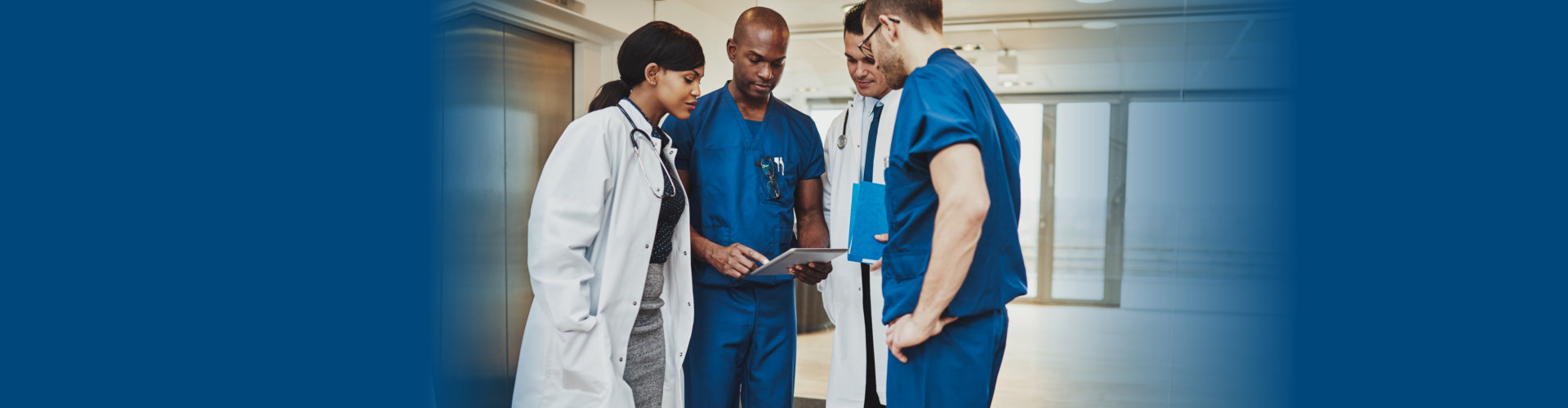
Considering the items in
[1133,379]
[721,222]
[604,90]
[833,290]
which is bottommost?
[1133,379]

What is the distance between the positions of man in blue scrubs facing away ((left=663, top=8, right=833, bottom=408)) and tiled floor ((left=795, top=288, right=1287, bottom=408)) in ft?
4.90

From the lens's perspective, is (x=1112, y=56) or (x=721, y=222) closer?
(x=721, y=222)

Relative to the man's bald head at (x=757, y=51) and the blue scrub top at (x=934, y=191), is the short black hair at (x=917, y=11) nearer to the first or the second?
the blue scrub top at (x=934, y=191)

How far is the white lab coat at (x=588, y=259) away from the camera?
185cm

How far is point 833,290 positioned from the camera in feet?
8.73

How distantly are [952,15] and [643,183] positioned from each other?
2.09 m

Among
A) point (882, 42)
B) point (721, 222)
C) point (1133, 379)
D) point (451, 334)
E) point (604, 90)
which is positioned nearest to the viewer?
point (882, 42)

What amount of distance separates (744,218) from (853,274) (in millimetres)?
364

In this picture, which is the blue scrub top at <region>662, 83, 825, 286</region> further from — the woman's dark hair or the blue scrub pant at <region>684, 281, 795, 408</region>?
the woman's dark hair

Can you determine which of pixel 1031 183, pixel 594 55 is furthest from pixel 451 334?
pixel 1031 183

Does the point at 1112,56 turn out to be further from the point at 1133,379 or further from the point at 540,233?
the point at 540,233

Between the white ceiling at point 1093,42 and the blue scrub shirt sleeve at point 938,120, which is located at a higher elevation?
the white ceiling at point 1093,42

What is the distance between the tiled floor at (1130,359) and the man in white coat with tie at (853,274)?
1.28m

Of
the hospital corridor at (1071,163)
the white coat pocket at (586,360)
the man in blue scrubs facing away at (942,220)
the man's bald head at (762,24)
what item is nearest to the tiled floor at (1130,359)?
the hospital corridor at (1071,163)
